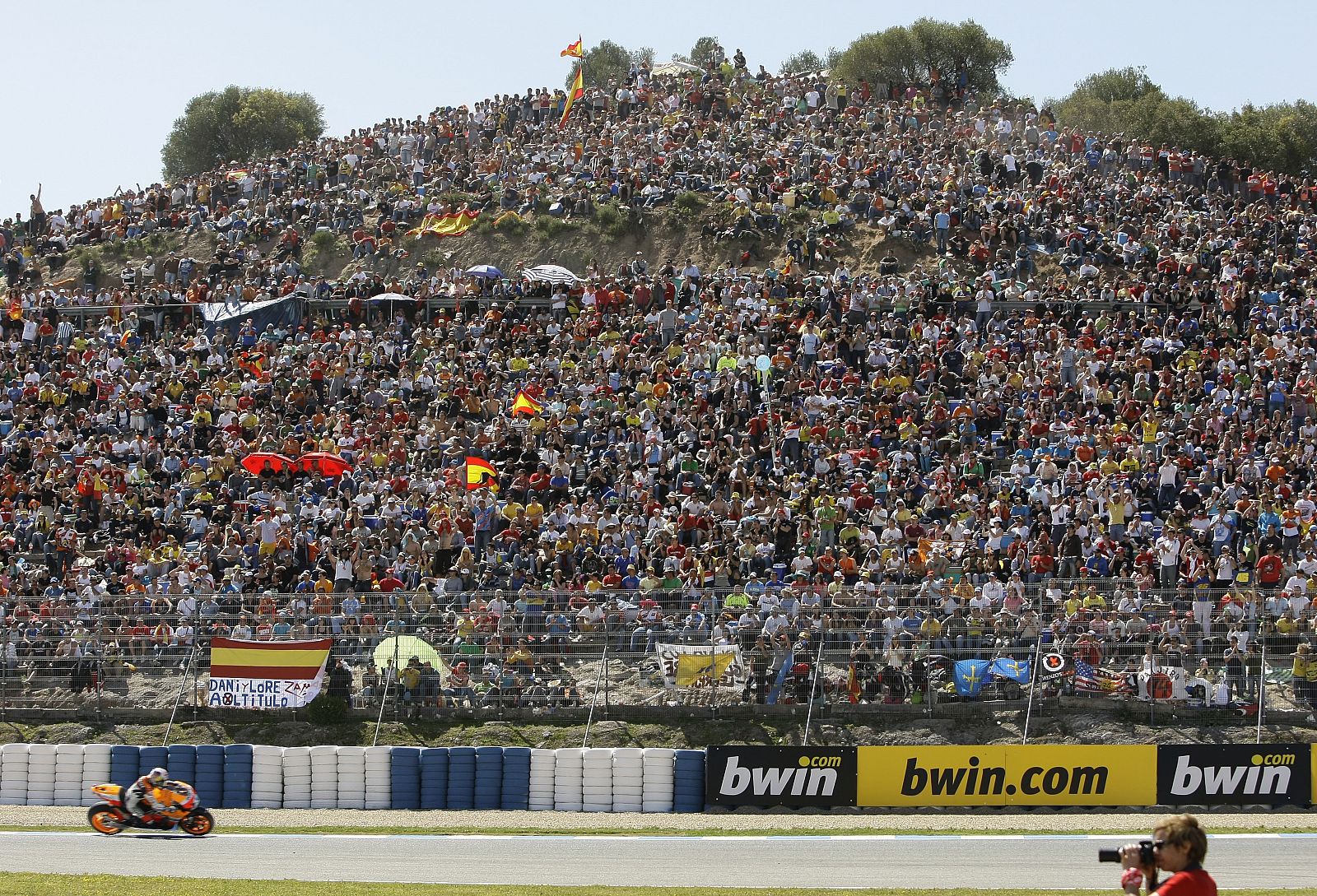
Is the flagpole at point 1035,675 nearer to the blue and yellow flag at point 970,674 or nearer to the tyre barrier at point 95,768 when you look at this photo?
the blue and yellow flag at point 970,674

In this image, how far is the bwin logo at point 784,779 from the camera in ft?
72.0

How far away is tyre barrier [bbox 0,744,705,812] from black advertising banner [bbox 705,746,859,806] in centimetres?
36

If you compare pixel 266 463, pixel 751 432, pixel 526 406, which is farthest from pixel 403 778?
pixel 526 406

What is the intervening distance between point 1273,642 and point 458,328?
863 inches

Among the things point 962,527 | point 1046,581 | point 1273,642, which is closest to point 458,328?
point 962,527

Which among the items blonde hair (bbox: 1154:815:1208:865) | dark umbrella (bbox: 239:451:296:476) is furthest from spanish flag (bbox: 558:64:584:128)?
blonde hair (bbox: 1154:815:1208:865)

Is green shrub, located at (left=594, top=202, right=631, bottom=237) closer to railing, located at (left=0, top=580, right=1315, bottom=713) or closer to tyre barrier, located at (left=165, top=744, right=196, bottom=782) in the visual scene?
railing, located at (left=0, top=580, right=1315, bottom=713)

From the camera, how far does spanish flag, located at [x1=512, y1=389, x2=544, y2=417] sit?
3425 cm

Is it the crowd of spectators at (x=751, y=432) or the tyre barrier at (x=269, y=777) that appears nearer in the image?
the tyre barrier at (x=269, y=777)

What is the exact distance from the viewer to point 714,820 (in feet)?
70.7

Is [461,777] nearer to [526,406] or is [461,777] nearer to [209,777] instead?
[209,777]

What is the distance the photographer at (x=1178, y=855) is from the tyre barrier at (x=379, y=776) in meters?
13.9

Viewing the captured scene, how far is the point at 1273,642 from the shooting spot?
23.1 metres

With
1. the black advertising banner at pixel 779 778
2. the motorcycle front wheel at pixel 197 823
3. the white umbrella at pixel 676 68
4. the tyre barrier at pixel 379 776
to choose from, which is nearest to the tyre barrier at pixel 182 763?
the tyre barrier at pixel 379 776
